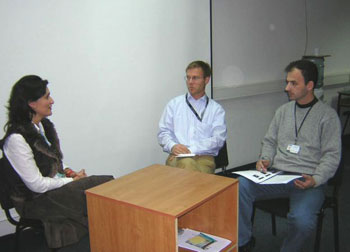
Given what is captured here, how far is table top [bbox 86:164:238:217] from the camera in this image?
74.5 inches

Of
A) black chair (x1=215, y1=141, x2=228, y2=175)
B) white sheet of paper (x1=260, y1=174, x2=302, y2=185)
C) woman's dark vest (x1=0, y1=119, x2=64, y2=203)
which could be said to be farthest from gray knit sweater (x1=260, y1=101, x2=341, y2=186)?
woman's dark vest (x1=0, y1=119, x2=64, y2=203)

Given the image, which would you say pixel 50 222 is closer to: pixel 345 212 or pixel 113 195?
pixel 113 195

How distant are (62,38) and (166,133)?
3.65 feet

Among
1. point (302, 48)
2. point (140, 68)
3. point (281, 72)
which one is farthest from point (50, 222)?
point (302, 48)

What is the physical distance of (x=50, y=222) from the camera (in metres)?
2.15

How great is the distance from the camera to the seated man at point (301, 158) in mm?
2275

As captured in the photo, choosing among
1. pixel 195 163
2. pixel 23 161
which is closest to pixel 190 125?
pixel 195 163

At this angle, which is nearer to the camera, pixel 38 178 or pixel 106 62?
pixel 38 178

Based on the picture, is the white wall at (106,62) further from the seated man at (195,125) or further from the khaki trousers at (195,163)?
the khaki trousers at (195,163)

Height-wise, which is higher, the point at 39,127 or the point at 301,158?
the point at 39,127

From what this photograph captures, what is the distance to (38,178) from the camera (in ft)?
7.27

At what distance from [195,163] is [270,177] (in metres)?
0.65

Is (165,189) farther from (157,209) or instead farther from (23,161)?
(23,161)

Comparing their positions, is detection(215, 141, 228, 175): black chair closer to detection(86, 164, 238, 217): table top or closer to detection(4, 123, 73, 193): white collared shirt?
detection(86, 164, 238, 217): table top
